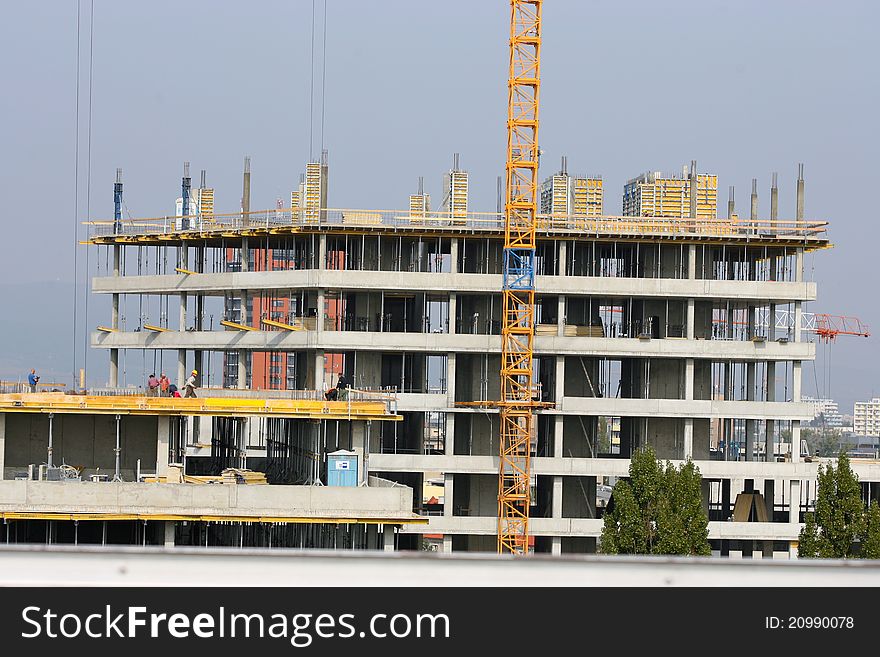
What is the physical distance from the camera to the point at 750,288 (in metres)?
89.6

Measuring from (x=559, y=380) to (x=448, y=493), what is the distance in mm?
11034

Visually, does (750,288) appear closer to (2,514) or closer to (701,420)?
(701,420)

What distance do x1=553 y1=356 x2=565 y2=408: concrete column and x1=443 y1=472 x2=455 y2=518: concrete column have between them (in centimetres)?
886

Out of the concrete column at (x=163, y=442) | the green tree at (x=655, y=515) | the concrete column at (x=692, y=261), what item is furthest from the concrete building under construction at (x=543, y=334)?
the concrete column at (x=163, y=442)

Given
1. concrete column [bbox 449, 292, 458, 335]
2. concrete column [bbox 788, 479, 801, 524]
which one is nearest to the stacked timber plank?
concrete column [bbox 449, 292, 458, 335]

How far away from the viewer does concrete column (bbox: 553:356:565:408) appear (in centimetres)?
8931

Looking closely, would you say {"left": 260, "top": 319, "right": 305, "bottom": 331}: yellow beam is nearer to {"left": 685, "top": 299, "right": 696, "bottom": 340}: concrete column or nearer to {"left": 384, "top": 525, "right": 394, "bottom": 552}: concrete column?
{"left": 685, "top": 299, "right": 696, "bottom": 340}: concrete column

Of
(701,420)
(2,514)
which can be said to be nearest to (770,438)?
(701,420)

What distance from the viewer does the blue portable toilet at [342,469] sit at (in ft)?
179

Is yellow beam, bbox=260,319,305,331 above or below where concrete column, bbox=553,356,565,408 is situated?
above

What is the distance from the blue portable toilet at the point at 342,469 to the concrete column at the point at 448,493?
3191 centimetres

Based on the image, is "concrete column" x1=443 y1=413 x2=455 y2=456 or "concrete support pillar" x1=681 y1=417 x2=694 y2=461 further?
"concrete support pillar" x1=681 y1=417 x2=694 y2=461

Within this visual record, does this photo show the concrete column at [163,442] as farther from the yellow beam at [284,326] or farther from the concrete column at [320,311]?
the yellow beam at [284,326]
